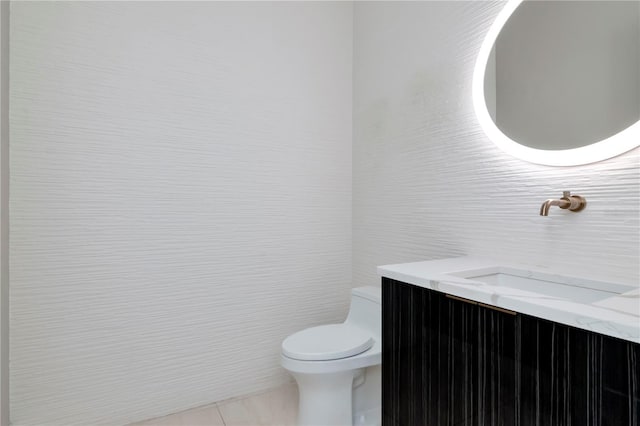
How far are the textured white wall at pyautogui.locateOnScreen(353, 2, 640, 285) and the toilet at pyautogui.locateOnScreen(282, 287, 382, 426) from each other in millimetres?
432

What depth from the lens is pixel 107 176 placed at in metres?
1.57

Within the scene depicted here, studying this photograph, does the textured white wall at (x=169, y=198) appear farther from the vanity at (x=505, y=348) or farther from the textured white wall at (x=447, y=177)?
the vanity at (x=505, y=348)

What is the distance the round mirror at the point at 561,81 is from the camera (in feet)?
3.36

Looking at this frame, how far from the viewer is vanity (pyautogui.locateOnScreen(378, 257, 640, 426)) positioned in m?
0.64

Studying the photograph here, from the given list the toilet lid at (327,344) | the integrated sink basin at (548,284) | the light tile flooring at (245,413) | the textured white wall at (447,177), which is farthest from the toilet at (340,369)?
the integrated sink basin at (548,284)

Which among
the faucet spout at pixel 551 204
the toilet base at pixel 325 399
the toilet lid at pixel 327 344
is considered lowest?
the toilet base at pixel 325 399

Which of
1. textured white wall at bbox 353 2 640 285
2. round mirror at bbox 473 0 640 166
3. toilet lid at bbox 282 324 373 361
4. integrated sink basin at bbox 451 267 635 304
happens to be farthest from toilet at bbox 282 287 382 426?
round mirror at bbox 473 0 640 166

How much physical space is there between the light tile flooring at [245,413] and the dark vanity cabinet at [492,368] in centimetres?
72

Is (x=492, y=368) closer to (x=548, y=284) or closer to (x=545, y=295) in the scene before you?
(x=545, y=295)

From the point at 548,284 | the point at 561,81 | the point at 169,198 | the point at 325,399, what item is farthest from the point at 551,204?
the point at 169,198

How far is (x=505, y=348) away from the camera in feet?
2.66

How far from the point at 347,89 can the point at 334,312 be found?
55.9 inches

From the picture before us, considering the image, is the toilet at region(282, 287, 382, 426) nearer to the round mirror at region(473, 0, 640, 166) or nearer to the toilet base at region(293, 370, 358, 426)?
the toilet base at region(293, 370, 358, 426)

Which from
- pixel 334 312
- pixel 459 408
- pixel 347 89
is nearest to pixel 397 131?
pixel 347 89
